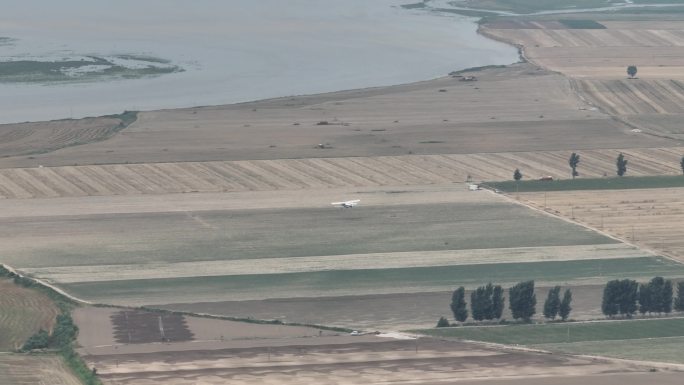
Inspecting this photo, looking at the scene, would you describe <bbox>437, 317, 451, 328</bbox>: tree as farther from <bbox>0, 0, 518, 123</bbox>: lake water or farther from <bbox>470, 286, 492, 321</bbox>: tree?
<bbox>0, 0, 518, 123</bbox>: lake water

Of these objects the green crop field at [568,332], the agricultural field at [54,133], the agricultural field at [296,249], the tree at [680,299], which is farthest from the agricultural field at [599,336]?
the agricultural field at [54,133]

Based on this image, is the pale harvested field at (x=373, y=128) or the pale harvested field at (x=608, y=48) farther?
the pale harvested field at (x=608, y=48)

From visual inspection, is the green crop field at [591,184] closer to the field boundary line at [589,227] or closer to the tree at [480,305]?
the field boundary line at [589,227]

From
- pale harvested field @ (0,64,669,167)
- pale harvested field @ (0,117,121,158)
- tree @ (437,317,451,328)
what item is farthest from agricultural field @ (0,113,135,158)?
tree @ (437,317,451,328)

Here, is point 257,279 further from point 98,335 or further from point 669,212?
Answer: point 669,212

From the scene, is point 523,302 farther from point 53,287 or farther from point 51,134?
point 51,134

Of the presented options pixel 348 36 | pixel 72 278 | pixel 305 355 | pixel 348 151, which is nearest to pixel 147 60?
pixel 348 36

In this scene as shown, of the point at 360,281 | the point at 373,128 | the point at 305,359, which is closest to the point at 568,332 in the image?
the point at 360,281
